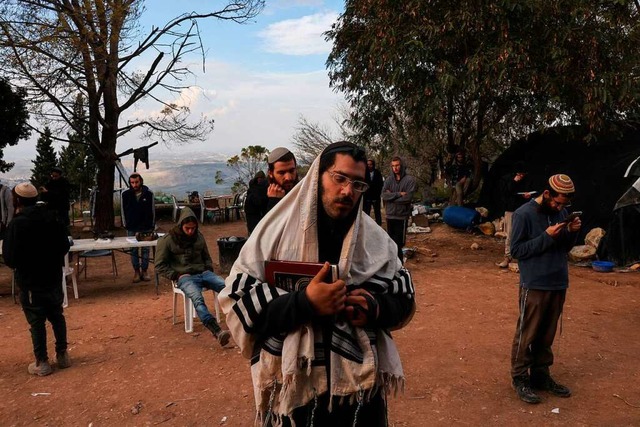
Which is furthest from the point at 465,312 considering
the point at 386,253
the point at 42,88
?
the point at 42,88

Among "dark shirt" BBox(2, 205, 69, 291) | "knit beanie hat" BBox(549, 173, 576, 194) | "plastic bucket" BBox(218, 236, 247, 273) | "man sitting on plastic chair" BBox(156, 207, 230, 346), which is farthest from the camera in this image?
"plastic bucket" BBox(218, 236, 247, 273)

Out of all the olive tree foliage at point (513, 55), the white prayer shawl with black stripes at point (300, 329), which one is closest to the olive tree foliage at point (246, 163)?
the olive tree foliage at point (513, 55)

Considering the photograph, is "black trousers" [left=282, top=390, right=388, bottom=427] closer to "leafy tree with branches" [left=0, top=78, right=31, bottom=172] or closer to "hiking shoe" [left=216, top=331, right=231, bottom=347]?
"hiking shoe" [left=216, top=331, right=231, bottom=347]

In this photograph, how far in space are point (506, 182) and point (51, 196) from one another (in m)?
9.82

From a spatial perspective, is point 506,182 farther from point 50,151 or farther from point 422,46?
point 50,151

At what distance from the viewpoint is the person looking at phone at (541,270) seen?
3732 millimetres

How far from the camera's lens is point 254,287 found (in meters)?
1.75

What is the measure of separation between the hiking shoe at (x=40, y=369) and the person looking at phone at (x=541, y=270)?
13.8 feet

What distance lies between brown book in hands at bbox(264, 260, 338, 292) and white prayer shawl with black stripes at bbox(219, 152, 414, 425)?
1.3 inches

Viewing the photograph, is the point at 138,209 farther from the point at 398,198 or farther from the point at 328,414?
the point at 328,414

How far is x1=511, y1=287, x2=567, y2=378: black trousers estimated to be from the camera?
12.6 feet

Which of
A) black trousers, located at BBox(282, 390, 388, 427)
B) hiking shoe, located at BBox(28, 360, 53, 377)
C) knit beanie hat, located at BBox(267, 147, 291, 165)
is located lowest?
hiking shoe, located at BBox(28, 360, 53, 377)

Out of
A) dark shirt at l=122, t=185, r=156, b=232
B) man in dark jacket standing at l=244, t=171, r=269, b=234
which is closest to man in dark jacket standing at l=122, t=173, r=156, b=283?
dark shirt at l=122, t=185, r=156, b=232

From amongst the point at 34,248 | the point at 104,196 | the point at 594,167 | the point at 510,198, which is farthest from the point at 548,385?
the point at 104,196
